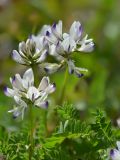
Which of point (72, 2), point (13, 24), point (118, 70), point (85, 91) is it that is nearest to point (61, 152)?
point (85, 91)

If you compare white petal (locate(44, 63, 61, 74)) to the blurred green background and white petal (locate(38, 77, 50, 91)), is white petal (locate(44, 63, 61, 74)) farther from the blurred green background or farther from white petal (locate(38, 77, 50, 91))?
the blurred green background

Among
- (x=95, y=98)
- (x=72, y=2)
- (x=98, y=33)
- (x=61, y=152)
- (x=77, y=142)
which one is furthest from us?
(x=72, y=2)

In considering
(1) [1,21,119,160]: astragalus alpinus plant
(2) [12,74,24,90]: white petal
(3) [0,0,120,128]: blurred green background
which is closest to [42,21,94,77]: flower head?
(1) [1,21,119,160]: astragalus alpinus plant

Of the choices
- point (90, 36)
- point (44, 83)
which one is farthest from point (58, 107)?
point (90, 36)

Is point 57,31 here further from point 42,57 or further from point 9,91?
point 9,91

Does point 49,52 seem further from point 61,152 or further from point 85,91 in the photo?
point 85,91

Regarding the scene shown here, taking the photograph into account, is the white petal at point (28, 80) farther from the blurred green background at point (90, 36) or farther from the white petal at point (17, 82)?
the blurred green background at point (90, 36)

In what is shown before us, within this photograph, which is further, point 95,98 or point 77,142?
point 95,98
